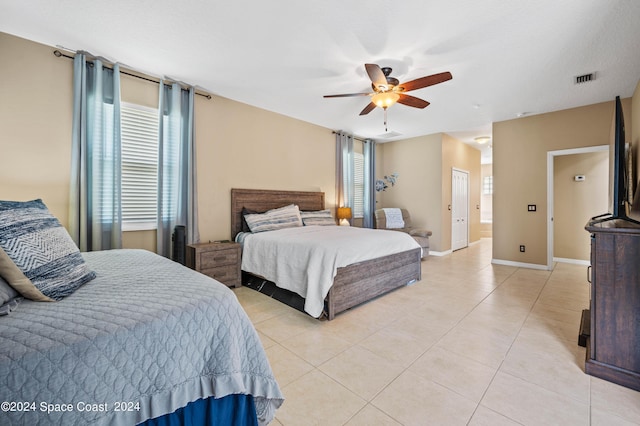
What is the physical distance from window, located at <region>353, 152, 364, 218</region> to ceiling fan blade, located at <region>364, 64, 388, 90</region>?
349cm

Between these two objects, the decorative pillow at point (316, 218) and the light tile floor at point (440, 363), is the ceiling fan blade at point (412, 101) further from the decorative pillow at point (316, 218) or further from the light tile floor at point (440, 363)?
the light tile floor at point (440, 363)

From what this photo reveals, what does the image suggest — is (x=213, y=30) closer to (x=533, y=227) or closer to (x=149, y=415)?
(x=149, y=415)

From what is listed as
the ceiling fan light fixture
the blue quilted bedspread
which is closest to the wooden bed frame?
the blue quilted bedspread

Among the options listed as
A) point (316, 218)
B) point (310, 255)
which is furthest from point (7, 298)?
point (316, 218)

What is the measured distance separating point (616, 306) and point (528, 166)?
3.86 metres

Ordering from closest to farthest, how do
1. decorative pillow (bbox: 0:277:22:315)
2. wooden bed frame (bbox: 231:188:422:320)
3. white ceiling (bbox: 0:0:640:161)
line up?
decorative pillow (bbox: 0:277:22:315)
white ceiling (bbox: 0:0:640:161)
wooden bed frame (bbox: 231:188:422:320)

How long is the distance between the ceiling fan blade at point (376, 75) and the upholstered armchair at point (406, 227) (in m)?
3.52

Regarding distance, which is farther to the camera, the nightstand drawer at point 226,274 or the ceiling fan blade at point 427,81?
the nightstand drawer at point 226,274

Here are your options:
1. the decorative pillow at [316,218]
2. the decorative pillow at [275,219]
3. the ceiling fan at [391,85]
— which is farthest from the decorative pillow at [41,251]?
the decorative pillow at [316,218]

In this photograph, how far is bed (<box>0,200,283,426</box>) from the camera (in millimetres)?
745

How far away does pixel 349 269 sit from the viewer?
2.80 m

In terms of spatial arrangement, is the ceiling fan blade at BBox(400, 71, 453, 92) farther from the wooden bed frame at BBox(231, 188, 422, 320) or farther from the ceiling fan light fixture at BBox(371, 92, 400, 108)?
the wooden bed frame at BBox(231, 188, 422, 320)

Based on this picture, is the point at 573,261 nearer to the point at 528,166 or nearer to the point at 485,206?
the point at 528,166

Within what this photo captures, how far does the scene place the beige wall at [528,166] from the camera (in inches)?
169
